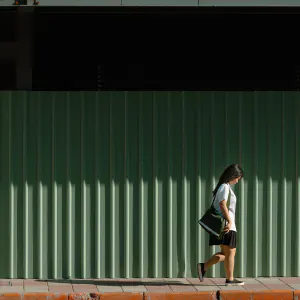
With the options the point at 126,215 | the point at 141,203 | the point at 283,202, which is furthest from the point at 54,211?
the point at 283,202

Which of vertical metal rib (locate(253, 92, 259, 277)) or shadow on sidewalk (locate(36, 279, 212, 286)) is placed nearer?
shadow on sidewalk (locate(36, 279, 212, 286))

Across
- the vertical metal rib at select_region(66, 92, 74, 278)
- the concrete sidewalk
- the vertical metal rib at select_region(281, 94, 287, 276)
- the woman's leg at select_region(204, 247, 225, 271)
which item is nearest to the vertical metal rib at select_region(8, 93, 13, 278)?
the concrete sidewalk

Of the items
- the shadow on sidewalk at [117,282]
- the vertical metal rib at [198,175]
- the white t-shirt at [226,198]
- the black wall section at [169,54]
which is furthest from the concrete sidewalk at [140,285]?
the black wall section at [169,54]

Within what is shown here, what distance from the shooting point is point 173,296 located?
11.7 meters

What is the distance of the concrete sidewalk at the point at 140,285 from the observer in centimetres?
1206

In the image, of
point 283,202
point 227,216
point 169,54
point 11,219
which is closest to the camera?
point 227,216

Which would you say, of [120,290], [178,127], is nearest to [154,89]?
[178,127]

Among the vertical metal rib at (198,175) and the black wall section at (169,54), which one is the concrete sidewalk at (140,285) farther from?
the black wall section at (169,54)

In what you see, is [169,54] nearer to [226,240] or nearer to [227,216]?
[227,216]

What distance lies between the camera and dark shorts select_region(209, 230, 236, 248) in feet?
40.2

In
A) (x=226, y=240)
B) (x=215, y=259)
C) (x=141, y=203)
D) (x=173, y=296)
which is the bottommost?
(x=173, y=296)

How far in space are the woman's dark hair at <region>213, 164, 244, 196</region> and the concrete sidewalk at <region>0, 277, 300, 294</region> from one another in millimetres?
1276

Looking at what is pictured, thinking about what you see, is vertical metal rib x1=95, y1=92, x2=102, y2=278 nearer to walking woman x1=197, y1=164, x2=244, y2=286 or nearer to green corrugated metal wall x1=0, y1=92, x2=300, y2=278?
green corrugated metal wall x1=0, y1=92, x2=300, y2=278

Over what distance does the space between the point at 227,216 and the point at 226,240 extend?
1.14 feet
